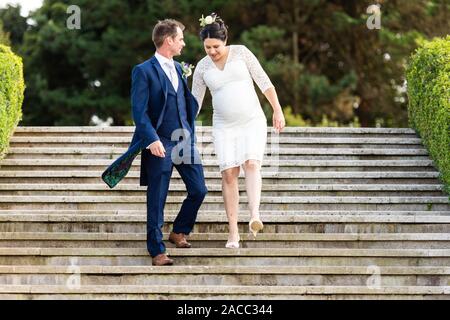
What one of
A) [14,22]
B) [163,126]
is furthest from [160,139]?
[14,22]

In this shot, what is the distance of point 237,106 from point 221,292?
1423 millimetres

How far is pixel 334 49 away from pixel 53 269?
1765 centimetres

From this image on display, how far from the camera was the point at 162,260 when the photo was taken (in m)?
7.55

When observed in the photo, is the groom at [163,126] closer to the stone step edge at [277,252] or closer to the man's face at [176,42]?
the man's face at [176,42]

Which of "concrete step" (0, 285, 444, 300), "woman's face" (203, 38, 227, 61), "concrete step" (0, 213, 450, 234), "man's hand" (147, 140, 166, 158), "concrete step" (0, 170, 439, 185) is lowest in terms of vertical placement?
"concrete step" (0, 285, 444, 300)

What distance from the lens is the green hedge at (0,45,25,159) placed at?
9.71m

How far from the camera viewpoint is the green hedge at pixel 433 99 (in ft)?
29.6

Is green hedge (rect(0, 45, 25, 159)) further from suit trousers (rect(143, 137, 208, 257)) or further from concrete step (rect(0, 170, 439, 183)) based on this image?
suit trousers (rect(143, 137, 208, 257))

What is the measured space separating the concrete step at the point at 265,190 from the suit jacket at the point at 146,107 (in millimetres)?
1697

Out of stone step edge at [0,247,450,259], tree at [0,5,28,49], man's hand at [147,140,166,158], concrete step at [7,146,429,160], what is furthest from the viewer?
tree at [0,5,28,49]

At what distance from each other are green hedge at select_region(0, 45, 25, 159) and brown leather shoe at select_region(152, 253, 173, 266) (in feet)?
8.88

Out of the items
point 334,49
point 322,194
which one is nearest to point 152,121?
point 322,194

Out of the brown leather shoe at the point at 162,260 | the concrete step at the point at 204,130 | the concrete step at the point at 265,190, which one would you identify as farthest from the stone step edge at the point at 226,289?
the concrete step at the point at 204,130

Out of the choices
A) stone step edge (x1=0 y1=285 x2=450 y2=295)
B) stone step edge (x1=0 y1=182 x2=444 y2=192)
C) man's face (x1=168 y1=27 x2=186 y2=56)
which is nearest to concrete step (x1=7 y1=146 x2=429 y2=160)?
stone step edge (x1=0 y1=182 x2=444 y2=192)
